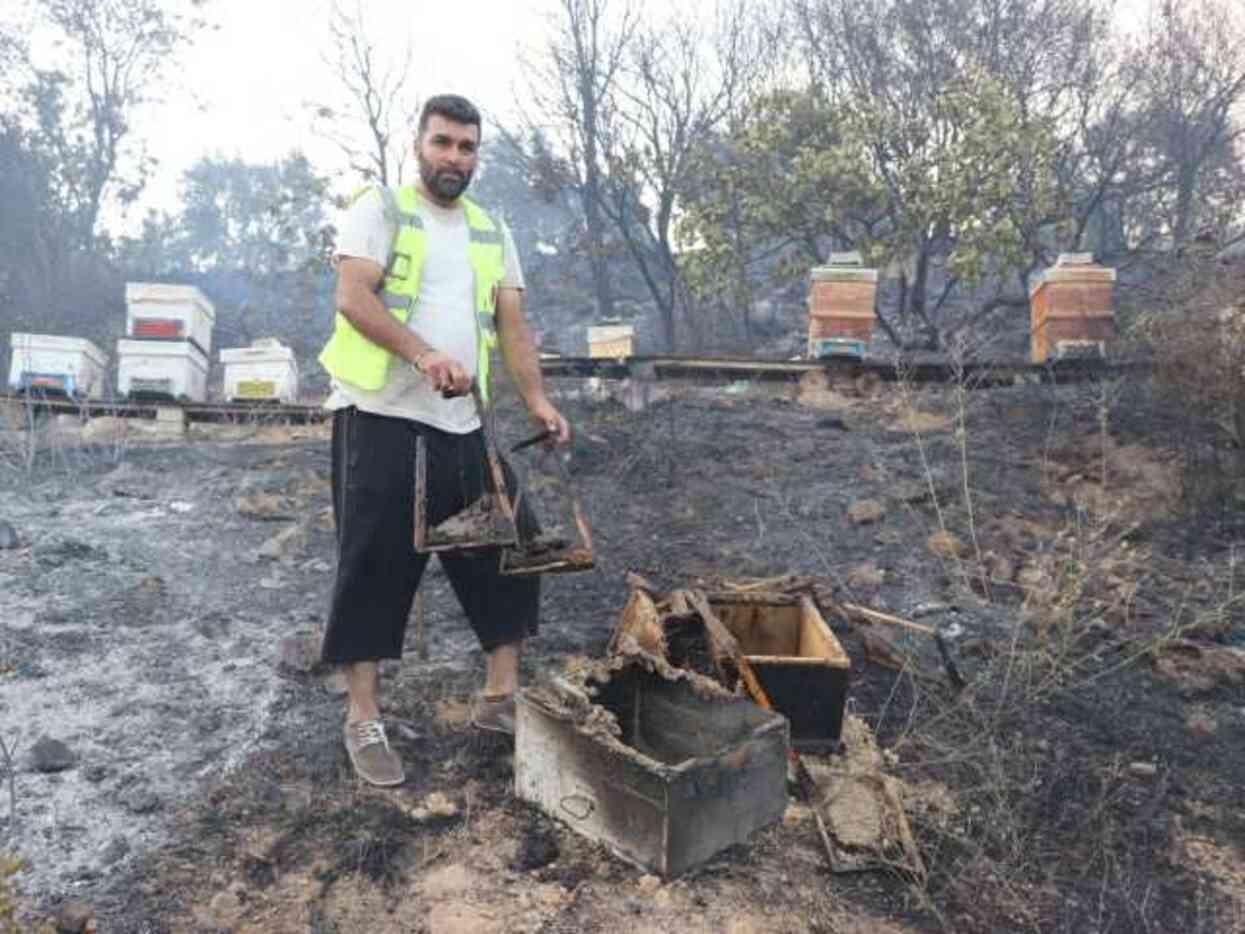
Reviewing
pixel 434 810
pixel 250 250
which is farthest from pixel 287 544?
pixel 250 250

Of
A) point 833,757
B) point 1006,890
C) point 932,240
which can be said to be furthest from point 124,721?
point 932,240

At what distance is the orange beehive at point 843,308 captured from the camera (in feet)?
28.8

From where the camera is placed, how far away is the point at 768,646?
388 centimetres

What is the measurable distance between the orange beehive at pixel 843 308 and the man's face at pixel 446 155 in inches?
246

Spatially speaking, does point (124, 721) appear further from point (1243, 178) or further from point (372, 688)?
point (1243, 178)

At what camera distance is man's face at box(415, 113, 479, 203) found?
9.71 ft

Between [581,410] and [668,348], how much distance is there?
9008mm

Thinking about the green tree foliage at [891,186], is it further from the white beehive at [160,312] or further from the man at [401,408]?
the man at [401,408]

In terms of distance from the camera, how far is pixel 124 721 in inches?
127

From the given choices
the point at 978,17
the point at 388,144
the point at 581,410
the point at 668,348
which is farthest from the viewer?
the point at 388,144

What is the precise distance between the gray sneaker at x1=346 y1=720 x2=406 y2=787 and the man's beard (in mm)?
1709

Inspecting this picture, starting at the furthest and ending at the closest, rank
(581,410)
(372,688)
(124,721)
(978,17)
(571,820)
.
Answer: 1. (978,17)
2. (581,410)
3. (124,721)
4. (372,688)
5. (571,820)

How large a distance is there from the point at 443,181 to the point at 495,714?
178 cm

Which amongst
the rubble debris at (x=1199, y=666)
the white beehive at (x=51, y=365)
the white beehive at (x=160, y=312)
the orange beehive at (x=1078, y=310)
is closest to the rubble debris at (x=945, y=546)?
the rubble debris at (x=1199, y=666)
